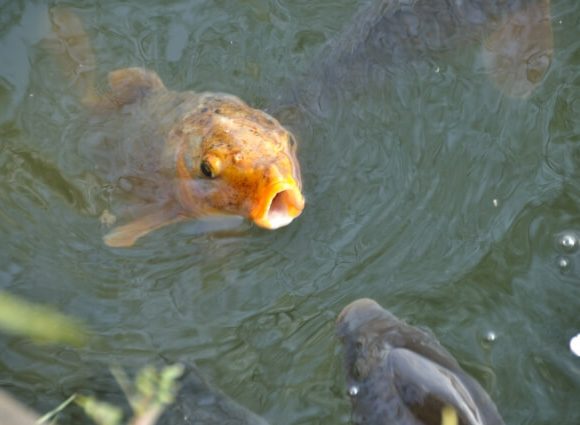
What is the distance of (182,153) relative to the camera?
371 cm

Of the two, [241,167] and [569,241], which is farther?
[569,241]

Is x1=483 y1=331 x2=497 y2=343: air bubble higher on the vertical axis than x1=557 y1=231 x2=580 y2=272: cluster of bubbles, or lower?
lower

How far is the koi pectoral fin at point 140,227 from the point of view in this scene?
12.5ft

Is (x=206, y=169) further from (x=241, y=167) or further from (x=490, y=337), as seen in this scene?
(x=490, y=337)

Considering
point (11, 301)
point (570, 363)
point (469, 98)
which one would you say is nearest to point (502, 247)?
point (570, 363)

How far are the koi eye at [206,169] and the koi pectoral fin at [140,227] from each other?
0.33m

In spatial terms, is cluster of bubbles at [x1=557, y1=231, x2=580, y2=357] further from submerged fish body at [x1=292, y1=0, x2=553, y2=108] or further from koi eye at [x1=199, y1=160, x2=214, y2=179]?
koi eye at [x1=199, y1=160, x2=214, y2=179]

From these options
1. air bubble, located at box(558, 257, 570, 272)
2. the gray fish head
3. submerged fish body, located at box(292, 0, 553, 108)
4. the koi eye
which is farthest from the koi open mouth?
air bubble, located at box(558, 257, 570, 272)

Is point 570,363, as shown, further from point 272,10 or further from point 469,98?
point 272,10

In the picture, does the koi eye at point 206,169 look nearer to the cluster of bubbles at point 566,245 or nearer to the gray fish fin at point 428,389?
the gray fish fin at point 428,389

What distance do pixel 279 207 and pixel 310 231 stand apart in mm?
411

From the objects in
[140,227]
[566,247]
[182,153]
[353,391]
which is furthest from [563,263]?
[140,227]

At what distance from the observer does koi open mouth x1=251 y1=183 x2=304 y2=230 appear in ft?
11.0

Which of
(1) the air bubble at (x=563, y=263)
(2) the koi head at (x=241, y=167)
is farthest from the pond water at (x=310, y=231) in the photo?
(2) the koi head at (x=241, y=167)
